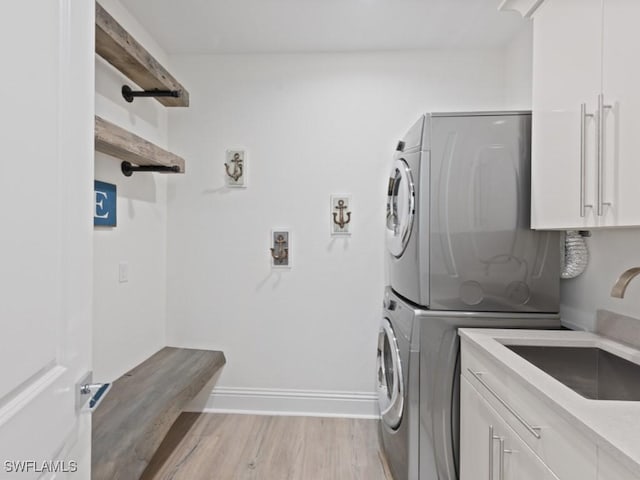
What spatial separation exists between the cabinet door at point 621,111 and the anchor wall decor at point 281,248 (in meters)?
2.03

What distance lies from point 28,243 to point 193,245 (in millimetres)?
2424

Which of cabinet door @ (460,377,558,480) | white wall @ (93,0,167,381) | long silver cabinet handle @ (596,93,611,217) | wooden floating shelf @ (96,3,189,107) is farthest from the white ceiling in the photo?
cabinet door @ (460,377,558,480)

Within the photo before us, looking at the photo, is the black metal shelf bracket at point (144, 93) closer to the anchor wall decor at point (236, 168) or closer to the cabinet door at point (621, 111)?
the anchor wall decor at point (236, 168)

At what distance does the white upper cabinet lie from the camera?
1.25 metres

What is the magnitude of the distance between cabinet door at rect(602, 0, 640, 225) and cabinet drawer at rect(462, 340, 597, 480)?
649 millimetres

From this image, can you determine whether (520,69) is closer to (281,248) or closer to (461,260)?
(461,260)

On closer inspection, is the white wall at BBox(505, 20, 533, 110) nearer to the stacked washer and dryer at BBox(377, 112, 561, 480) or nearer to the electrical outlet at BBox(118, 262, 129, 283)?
the stacked washer and dryer at BBox(377, 112, 561, 480)

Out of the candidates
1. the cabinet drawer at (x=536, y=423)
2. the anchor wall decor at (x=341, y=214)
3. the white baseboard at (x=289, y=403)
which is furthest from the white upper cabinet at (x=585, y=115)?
the white baseboard at (x=289, y=403)

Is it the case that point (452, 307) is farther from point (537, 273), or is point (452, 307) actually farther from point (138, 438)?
point (138, 438)

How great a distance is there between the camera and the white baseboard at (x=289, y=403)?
2920 mm

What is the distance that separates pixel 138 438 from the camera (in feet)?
5.84

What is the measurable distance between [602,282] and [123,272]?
8.46 feet

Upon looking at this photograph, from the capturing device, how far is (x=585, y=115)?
1434 mm

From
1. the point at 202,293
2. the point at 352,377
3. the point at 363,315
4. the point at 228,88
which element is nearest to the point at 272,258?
the point at 202,293
